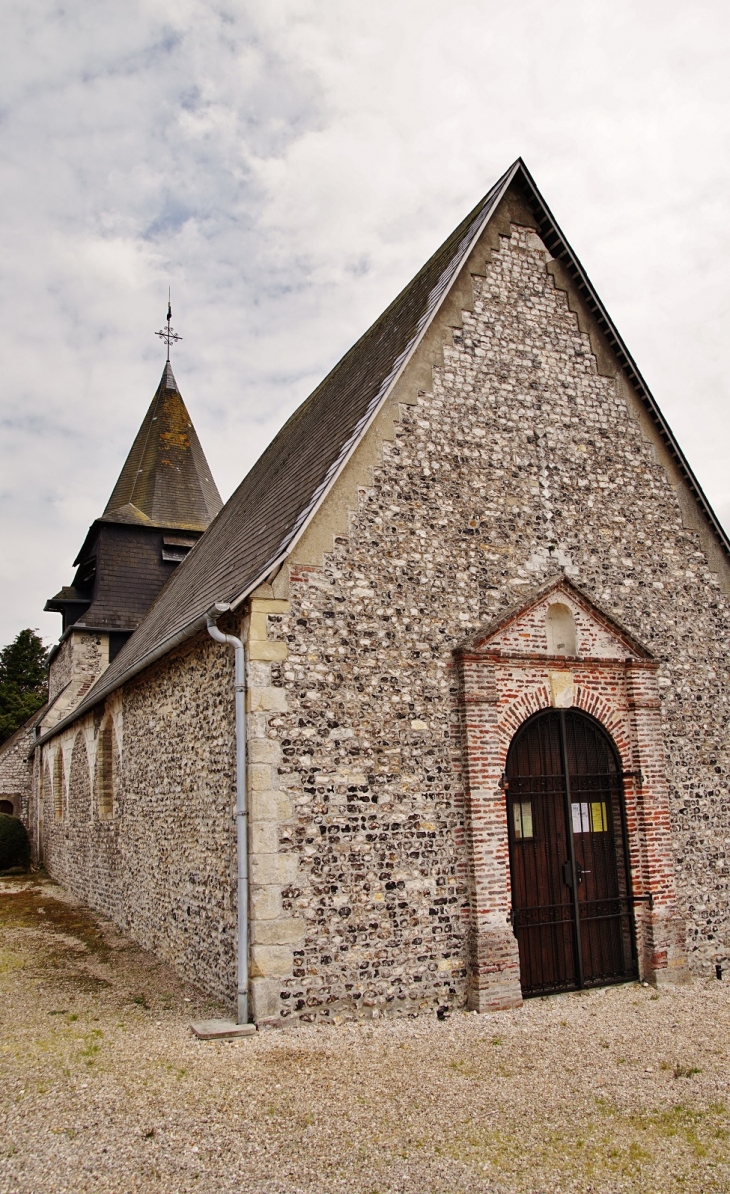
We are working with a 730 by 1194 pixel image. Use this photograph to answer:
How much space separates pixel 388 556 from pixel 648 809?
3.71m

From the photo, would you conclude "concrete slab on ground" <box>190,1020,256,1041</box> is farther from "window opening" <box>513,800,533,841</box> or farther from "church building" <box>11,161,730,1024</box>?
"window opening" <box>513,800,533,841</box>

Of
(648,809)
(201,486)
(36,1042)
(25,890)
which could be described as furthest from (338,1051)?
(201,486)

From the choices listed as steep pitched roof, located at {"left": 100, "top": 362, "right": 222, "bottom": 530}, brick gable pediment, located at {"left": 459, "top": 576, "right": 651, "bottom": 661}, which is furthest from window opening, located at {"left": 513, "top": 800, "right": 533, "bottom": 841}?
steep pitched roof, located at {"left": 100, "top": 362, "right": 222, "bottom": 530}

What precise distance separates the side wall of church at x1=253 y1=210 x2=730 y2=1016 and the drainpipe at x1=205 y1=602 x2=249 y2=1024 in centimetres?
29

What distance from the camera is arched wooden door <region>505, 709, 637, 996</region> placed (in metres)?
Answer: 7.68

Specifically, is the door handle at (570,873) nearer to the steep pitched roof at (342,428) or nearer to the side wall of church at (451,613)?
the side wall of church at (451,613)

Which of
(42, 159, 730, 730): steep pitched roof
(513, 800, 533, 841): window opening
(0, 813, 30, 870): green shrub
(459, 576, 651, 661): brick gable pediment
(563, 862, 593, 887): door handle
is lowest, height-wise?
(0, 813, 30, 870): green shrub

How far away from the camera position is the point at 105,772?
1326 cm

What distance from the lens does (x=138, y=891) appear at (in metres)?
10.3

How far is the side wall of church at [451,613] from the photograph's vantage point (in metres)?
6.91

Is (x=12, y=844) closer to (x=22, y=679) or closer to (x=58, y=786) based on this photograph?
(x=58, y=786)

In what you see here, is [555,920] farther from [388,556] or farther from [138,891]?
[138,891]

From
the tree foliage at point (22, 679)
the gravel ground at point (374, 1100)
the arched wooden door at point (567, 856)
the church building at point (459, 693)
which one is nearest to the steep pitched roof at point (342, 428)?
the church building at point (459, 693)

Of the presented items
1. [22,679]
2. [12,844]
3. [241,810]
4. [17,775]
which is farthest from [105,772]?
[22,679]
